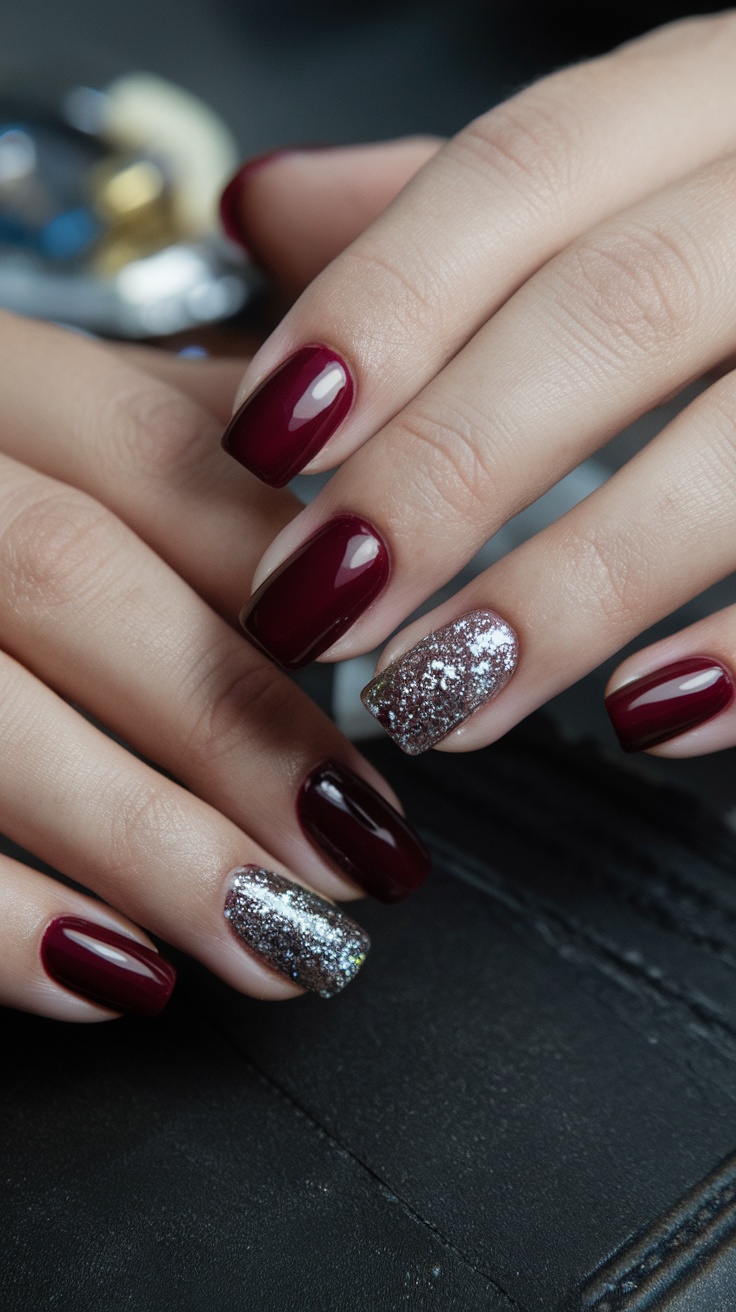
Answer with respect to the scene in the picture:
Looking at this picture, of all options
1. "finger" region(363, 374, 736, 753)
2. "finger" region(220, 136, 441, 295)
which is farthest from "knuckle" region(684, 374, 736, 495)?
"finger" region(220, 136, 441, 295)

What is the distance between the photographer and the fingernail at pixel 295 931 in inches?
23.7

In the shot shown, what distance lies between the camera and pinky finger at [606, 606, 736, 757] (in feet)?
1.93

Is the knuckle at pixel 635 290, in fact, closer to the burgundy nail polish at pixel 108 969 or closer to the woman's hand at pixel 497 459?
the woman's hand at pixel 497 459

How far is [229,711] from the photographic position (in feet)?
2.17

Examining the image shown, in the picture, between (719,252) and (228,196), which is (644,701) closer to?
(719,252)

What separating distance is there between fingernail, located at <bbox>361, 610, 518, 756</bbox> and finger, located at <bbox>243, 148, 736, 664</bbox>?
0.12ft

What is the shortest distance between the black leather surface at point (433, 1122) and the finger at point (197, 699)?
69 mm

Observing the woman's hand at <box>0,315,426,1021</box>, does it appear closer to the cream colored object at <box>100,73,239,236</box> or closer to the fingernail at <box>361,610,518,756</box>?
the fingernail at <box>361,610,518,756</box>

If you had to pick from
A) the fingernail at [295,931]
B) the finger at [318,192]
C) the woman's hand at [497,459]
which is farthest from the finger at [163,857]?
the finger at [318,192]

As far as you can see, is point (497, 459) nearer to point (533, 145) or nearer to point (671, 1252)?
point (533, 145)

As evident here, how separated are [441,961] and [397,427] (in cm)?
31

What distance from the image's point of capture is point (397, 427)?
606 mm

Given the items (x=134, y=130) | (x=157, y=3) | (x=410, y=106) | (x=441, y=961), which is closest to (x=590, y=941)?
(x=441, y=961)

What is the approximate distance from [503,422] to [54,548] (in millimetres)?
287
